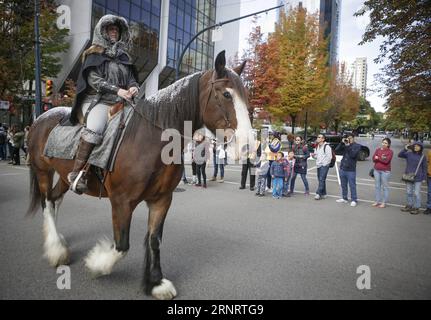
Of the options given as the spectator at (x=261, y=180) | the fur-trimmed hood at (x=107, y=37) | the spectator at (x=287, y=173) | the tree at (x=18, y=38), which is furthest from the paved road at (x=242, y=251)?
the tree at (x=18, y=38)

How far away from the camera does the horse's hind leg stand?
12.0 feet

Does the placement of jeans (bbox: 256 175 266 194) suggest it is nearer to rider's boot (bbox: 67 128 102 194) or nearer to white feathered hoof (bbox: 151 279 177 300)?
white feathered hoof (bbox: 151 279 177 300)

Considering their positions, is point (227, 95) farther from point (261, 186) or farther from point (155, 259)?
point (261, 186)

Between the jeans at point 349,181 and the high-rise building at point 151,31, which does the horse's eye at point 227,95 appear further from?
the high-rise building at point 151,31

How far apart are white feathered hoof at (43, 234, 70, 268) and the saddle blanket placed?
1110 millimetres

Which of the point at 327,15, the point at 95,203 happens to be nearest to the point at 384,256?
the point at 95,203

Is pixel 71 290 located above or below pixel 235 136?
below

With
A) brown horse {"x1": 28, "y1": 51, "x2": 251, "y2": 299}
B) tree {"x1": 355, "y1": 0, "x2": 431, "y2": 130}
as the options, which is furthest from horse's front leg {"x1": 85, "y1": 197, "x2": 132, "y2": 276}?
tree {"x1": 355, "y1": 0, "x2": 431, "y2": 130}

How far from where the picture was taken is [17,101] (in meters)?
18.4

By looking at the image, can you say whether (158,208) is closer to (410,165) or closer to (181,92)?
(181,92)

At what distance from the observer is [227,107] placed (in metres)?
2.55

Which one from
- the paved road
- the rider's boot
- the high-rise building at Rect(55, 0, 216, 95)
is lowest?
the paved road

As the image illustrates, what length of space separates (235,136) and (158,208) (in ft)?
4.33

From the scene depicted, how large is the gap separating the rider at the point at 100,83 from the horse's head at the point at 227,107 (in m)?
0.84
